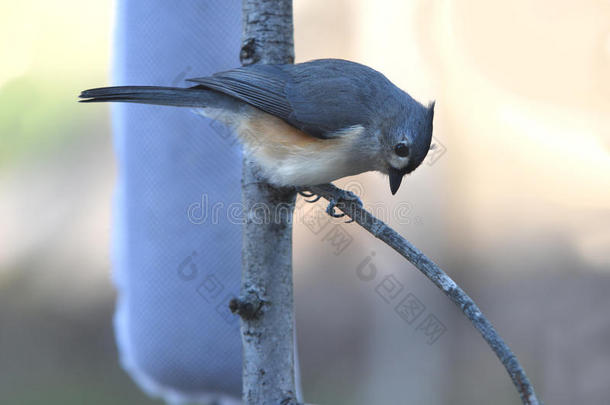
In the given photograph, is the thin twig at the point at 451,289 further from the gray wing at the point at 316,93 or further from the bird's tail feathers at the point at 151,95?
the bird's tail feathers at the point at 151,95

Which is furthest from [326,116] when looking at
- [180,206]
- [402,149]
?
[180,206]

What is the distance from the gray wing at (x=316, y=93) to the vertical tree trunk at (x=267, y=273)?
115 millimetres

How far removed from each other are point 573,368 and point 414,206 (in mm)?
868

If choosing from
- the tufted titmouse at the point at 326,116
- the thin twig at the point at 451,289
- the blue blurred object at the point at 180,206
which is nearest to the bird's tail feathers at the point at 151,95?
the tufted titmouse at the point at 326,116

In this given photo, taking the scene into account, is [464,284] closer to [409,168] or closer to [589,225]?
[589,225]

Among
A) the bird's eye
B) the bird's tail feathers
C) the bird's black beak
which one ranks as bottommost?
the bird's black beak

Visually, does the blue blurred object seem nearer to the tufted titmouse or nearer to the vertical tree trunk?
the tufted titmouse

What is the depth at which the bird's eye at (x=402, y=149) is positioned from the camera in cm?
115

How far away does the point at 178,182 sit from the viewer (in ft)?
4.65

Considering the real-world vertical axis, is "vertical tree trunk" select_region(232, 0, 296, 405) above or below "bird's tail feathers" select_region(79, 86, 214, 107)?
below

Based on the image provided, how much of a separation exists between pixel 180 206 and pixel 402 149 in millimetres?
575

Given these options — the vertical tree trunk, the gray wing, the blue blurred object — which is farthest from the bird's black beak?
the blue blurred object

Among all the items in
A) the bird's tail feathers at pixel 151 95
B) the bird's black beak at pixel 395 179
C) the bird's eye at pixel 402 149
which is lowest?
the bird's black beak at pixel 395 179

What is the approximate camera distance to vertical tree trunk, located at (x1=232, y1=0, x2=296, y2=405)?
1.00 metres
